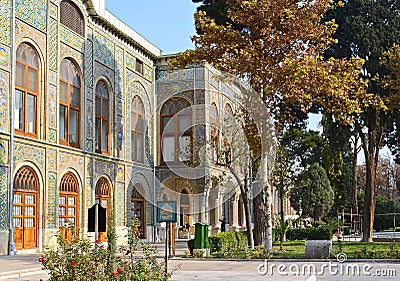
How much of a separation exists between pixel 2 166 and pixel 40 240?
360 cm

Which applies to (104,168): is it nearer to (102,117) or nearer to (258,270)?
(102,117)

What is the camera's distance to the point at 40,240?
22.8 m

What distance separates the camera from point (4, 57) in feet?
69.0

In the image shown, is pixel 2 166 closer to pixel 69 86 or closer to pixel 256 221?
pixel 69 86

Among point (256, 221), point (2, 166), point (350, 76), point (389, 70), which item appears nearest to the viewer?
point (2, 166)

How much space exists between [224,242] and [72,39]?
10.3 metres

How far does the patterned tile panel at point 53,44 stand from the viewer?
23.8m

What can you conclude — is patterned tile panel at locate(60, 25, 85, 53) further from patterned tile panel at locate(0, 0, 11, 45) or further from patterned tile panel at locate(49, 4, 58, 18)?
patterned tile panel at locate(0, 0, 11, 45)

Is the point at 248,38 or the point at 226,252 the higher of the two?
the point at 248,38

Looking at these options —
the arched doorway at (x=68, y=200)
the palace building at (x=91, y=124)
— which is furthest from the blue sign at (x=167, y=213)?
the arched doorway at (x=68, y=200)

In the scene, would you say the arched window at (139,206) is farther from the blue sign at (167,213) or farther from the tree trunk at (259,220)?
the blue sign at (167,213)

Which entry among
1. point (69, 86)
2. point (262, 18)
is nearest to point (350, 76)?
point (262, 18)

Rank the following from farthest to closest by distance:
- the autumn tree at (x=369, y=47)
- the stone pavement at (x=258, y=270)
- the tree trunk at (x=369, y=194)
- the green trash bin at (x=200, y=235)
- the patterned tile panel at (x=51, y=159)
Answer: the tree trunk at (x=369, y=194) → the autumn tree at (x=369, y=47) → the patterned tile panel at (x=51, y=159) → the green trash bin at (x=200, y=235) → the stone pavement at (x=258, y=270)

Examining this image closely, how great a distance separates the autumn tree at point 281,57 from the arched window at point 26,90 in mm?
5934
